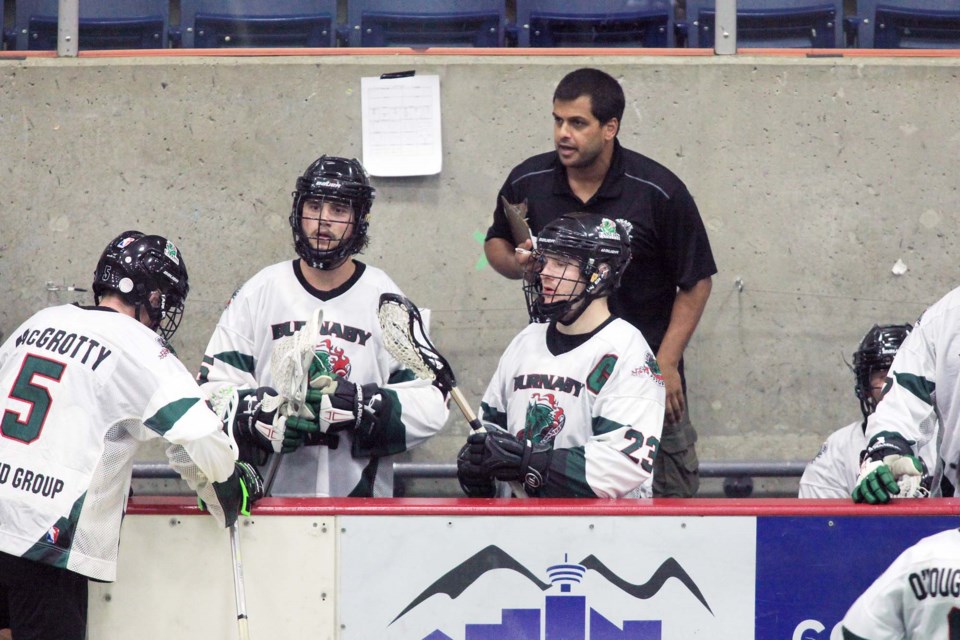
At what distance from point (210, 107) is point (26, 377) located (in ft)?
7.24

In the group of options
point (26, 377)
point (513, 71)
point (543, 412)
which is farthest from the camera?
point (513, 71)

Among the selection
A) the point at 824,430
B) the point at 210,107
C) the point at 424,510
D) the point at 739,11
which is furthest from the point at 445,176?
the point at 424,510

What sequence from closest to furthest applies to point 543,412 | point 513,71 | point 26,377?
point 26,377
point 543,412
point 513,71

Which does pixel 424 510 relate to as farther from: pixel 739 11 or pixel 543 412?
pixel 739 11

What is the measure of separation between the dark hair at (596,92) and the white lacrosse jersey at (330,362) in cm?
89

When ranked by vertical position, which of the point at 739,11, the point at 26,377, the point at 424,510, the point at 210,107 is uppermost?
the point at 739,11

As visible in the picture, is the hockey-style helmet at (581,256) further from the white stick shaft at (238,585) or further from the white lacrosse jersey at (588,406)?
the white stick shaft at (238,585)

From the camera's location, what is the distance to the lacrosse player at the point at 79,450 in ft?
9.30

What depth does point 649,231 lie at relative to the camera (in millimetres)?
3967

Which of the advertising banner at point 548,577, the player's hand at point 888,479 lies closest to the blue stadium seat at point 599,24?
the player's hand at point 888,479

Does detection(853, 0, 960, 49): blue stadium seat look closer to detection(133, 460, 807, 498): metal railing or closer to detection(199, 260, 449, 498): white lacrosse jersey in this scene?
detection(133, 460, 807, 498): metal railing

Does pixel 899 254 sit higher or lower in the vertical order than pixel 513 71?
lower

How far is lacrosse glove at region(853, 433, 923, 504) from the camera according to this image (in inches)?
→ 118

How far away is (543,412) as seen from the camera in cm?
332
